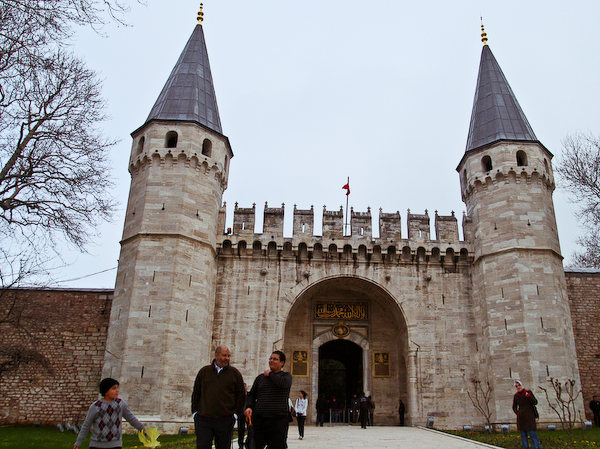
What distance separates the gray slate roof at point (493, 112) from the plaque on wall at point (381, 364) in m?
8.60

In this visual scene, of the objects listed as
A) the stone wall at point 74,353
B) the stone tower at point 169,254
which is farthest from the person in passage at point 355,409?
the stone tower at point 169,254

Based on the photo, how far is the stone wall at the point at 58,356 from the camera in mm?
16484

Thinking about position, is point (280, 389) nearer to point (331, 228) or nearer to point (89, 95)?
point (89, 95)

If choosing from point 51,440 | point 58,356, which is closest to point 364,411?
point 51,440

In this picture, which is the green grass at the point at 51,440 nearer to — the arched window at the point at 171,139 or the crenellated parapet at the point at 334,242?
the crenellated parapet at the point at 334,242

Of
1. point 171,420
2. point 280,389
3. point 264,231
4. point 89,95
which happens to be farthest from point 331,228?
point 280,389

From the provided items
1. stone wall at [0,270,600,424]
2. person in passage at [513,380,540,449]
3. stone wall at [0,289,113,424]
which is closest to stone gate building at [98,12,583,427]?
stone wall at [0,270,600,424]

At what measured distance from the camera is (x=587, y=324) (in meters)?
17.9

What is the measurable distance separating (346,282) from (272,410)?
1333cm

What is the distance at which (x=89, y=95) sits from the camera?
462 inches

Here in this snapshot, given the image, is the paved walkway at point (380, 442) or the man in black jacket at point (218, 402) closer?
the man in black jacket at point (218, 402)

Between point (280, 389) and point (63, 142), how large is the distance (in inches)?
339

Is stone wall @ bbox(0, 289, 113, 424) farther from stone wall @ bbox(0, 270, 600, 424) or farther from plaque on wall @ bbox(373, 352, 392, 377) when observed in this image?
plaque on wall @ bbox(373, 352, 392, 377)

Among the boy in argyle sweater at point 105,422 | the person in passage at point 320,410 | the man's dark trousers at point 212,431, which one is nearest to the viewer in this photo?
the boy in argyle sweater at point 105,422
